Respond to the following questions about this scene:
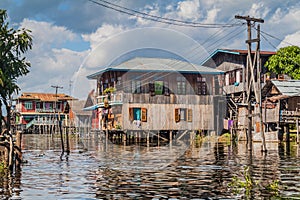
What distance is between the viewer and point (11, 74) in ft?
86.1

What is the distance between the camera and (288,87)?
43281 millimetres

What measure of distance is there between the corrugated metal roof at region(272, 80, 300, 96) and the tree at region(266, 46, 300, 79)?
210 inches

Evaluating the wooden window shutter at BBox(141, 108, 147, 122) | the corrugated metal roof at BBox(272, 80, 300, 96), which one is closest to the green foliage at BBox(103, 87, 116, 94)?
the wooden window shutter at BBox(141, 108, 147, 122)

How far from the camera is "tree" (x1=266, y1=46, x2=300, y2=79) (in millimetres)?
49438

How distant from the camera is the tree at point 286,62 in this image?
4944 cm

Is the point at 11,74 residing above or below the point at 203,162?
above

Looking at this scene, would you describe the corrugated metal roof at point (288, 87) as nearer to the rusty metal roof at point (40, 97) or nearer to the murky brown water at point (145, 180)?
the murky brown water at point (145, 180)

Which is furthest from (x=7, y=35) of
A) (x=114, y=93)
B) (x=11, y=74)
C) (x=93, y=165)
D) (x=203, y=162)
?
(x=114, y=93)

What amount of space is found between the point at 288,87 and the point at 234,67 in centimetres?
977

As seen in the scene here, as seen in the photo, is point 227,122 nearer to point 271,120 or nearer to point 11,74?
point 271,120

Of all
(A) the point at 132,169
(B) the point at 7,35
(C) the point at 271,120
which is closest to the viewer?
(A) the point at 132,169

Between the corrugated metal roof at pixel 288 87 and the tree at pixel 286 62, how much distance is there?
533 centimetres

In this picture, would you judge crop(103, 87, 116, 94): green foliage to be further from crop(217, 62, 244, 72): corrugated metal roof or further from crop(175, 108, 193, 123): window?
crop(217, 62, 244, 72): corrugated metal roof

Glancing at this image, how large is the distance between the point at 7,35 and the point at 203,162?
11.5 m
